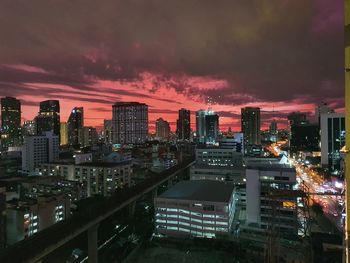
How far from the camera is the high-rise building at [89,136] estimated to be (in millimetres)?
81125

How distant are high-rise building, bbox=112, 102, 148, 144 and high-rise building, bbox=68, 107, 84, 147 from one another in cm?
1108

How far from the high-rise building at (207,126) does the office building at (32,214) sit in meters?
67.8

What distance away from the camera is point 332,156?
113ft

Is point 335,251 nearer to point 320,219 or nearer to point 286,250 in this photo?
point 286,250

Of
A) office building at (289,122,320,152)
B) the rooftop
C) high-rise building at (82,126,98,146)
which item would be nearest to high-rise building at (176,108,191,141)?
high-rise building at (82,126,98,146)

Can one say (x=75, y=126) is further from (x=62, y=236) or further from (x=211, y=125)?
(x=62, y=236)

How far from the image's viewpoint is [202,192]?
18.2 m

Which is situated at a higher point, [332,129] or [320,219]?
[332,129]

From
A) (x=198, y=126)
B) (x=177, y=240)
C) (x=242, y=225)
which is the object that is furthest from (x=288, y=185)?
(x=198, y=126)

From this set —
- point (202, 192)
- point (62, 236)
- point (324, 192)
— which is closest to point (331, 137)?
point (324, 192)

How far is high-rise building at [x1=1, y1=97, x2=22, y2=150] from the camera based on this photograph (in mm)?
68925

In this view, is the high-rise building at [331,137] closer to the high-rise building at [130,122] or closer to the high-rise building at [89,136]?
the high-rise building at [130,122]

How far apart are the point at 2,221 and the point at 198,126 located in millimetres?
78828

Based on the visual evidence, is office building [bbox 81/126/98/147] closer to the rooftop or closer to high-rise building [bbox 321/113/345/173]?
Result: high-rise building [bbox 321/113/345/173]
